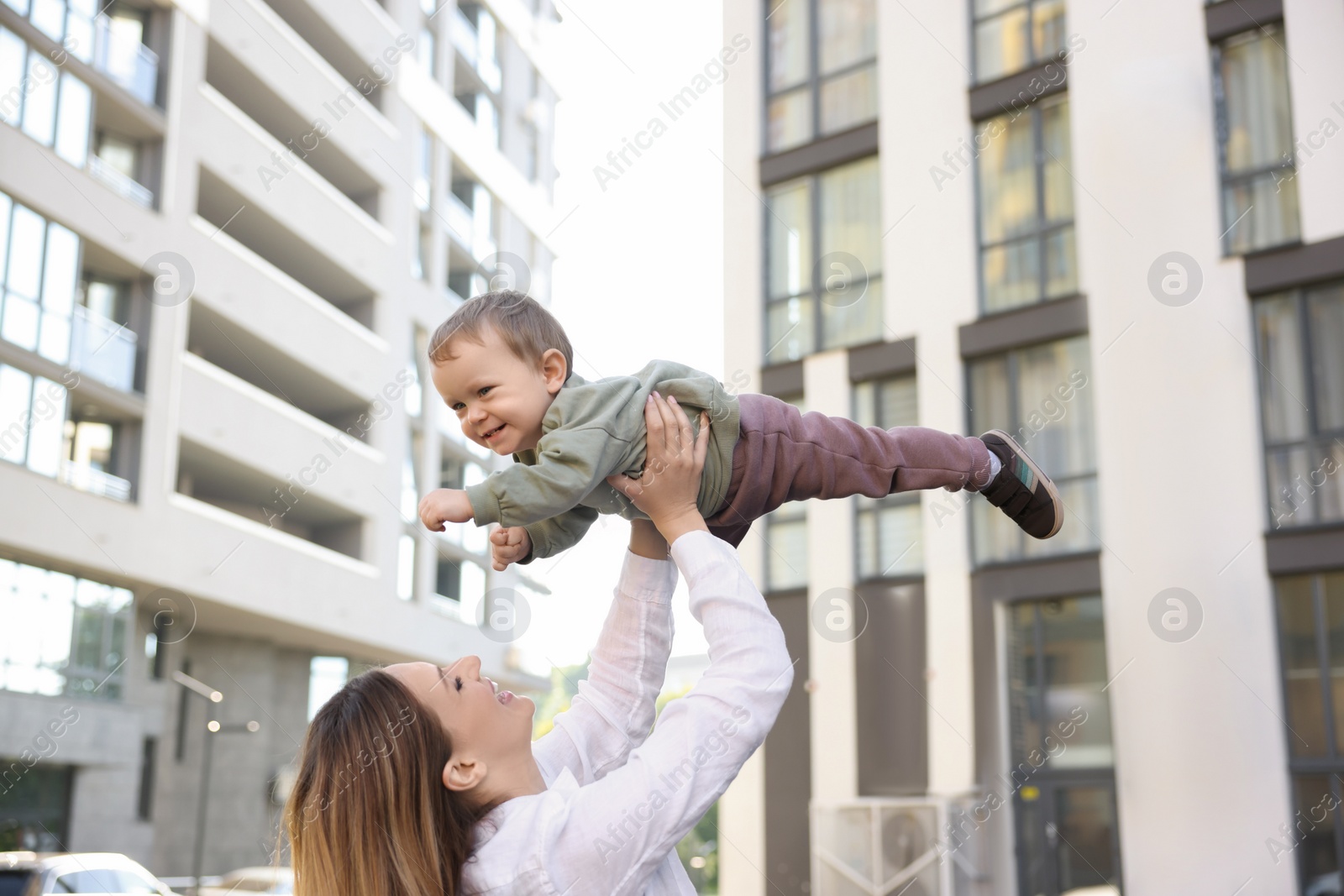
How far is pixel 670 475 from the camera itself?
77.3 inches

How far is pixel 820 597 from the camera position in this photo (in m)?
10.9

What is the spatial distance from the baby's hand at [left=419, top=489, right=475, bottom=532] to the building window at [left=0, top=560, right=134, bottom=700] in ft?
49.9

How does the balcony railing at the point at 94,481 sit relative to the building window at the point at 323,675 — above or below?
above

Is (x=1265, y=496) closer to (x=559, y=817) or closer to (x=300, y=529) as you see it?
(x=559, y=817)

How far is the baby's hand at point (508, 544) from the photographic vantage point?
2.42 metres

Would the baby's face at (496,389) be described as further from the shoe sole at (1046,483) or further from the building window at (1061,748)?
the building window at (1061,748)

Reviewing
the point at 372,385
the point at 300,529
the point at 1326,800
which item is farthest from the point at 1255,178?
the point at 300,529

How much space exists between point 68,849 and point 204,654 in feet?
13.1

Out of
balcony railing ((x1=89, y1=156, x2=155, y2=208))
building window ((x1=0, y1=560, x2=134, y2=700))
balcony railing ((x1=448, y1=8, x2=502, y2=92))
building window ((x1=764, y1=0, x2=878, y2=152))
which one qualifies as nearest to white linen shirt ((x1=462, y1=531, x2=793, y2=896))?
building window ((x1=764, y1=0, x2=878, y2=152))

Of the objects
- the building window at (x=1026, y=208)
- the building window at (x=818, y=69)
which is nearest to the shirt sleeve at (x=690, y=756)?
the building window at (x=1026, y=208)

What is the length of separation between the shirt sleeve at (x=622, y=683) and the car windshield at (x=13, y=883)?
22.0ft

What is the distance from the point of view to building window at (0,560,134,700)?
1542 cm

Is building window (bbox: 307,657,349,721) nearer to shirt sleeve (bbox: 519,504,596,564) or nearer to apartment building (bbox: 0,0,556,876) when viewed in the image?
apartment building (bbox: 0,0,556,876)

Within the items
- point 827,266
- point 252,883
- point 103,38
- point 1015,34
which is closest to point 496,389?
point 827,266
